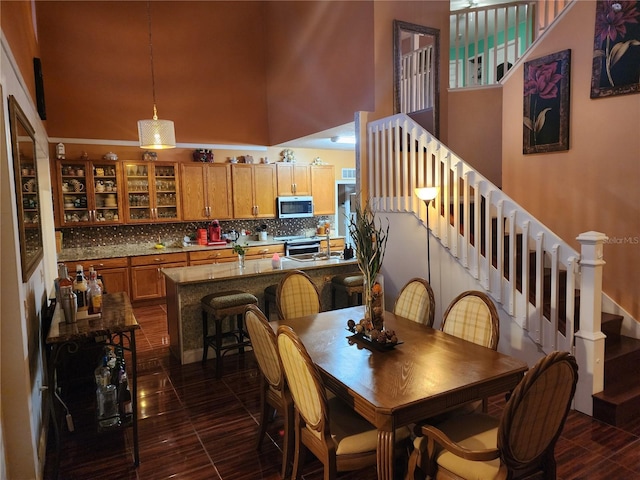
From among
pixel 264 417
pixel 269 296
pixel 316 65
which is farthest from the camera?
pixel 316 65

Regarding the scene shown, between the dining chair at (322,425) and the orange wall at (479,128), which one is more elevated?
the orange wall at (479,128)

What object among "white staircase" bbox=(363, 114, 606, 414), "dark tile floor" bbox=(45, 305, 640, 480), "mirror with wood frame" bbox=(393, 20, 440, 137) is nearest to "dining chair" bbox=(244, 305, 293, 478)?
"dark tile floor" bbox=(45, 305, 640, 480)

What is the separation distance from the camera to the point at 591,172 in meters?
4.02

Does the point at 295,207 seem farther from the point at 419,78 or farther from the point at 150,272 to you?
the point at 419,78

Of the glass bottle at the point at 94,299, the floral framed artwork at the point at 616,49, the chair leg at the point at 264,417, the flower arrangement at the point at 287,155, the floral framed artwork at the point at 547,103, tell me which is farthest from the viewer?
the flower arrangement at the point at 287,155

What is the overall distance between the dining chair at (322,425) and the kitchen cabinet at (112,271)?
5.06 m

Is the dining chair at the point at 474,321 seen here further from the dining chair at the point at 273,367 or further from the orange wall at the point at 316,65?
the orange wall at the point at 316,65

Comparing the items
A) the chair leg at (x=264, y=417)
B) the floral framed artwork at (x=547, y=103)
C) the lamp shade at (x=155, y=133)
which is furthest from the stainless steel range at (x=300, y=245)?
the chair leg at (x=264, y=417)

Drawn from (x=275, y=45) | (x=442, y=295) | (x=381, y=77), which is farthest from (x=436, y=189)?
(x=275, y=45)

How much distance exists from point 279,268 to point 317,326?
1.79m

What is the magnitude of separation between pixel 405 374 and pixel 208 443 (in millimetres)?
1580

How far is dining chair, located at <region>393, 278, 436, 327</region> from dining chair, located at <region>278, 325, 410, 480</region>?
3.27ft

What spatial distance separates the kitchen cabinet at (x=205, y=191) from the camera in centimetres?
705

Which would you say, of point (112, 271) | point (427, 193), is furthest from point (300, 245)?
point (427, 193)
